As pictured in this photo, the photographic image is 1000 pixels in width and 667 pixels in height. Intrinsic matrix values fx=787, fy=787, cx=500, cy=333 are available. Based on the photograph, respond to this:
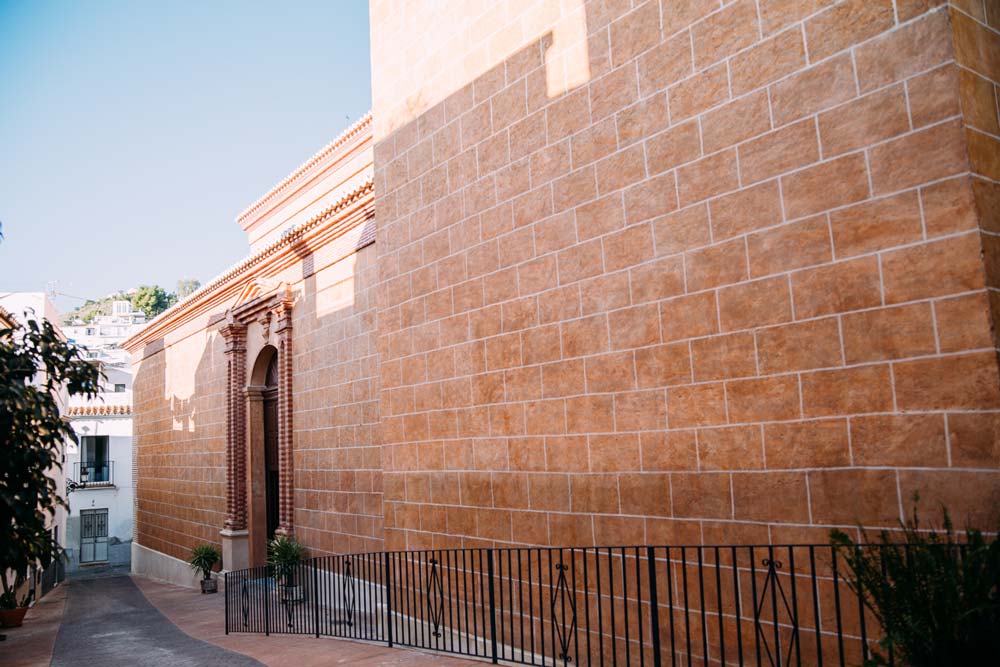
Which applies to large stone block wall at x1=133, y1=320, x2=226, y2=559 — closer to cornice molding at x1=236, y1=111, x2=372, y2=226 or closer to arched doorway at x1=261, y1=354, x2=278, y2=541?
arched doorway at x1=261, y1=354, x2=278, y2=541

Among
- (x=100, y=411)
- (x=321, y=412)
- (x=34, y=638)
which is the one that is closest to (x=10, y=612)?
(x=34, y=638)

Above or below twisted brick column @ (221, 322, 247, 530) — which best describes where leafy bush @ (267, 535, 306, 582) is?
below

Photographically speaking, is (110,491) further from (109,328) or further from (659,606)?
(659,606)

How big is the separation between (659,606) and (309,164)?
51.0 feet

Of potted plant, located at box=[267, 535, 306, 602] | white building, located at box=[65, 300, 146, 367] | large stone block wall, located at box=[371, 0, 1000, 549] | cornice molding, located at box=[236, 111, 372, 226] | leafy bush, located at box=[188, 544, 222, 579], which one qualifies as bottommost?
leafy bush, located at box=[188, 544, 222, 579]

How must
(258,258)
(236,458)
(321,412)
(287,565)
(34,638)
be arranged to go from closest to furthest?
(287,565), (321,412), (34,638), (258,258), (236,458)

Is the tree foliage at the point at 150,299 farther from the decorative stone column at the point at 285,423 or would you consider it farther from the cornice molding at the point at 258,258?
the decorative stone column at the point at 285,423

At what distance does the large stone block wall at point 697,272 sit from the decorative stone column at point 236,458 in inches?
319

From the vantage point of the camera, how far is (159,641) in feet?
35.8

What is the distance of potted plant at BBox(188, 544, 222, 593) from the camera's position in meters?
16.5

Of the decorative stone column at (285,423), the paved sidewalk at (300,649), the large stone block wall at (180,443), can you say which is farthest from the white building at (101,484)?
the decorative stone column at (285,423)

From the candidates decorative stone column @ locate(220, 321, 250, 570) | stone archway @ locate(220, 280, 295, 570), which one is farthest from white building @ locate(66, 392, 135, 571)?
stone archway @ locate(220, 280, 295, 570)

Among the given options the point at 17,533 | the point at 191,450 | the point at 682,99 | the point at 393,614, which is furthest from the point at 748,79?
the point at 191,450

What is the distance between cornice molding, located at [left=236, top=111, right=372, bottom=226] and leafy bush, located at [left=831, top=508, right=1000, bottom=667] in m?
14.2
